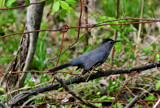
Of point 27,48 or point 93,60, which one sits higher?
point 27,48

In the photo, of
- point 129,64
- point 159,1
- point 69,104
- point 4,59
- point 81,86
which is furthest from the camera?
point 159,1

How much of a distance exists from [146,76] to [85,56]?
1331 mm

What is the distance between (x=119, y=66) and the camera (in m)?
4.76

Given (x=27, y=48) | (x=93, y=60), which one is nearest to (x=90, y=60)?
(x=93, y=60)

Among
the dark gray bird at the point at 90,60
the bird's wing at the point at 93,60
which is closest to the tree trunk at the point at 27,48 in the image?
the dark gray bird at the point at 90,60

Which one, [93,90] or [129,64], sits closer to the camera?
[93,90]

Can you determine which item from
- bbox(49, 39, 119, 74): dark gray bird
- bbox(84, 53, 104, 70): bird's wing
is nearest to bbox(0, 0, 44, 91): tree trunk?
bbox(49, 39, 119, 74): dark gray bird

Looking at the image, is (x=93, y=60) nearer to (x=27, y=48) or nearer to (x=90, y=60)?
(x=90, y=60)

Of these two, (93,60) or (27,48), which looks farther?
(27,48)

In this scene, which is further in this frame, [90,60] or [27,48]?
[27,48]

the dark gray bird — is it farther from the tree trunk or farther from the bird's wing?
the tree trunk

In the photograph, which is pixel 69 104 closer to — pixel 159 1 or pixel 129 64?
pixel 129 64

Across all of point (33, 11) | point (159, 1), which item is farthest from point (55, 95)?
point (159, 1)

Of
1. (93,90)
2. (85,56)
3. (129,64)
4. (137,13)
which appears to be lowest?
(93,90)
